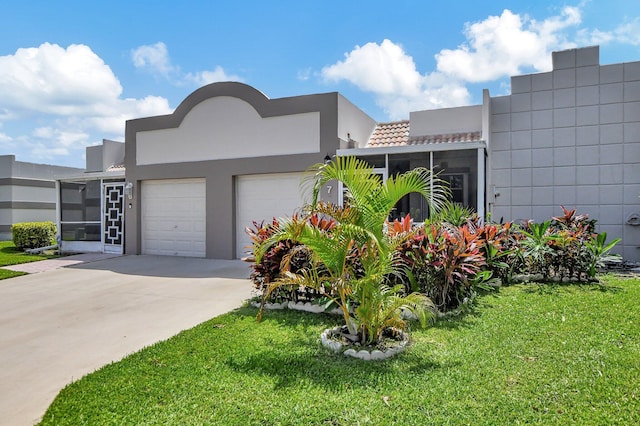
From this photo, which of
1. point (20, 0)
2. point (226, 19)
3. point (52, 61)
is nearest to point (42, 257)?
point (52, 61)

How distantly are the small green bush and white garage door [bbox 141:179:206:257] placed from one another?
644cm

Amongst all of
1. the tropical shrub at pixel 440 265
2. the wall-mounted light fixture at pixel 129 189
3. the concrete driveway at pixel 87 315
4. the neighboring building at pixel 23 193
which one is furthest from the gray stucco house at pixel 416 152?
the neighboring building at pixel 23 193

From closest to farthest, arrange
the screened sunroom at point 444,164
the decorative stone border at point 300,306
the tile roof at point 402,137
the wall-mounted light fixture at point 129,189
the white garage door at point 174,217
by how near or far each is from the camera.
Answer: the decorative stone border at point 300,306 < the screened sunroom at point 444,164 < the tile roof at point 402,137 < the white garage door at point 174,217 < the wall-mounted light fixture at point 129,189

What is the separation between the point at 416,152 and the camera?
1080 cm

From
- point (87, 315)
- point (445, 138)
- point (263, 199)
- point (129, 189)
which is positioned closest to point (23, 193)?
point (129, 189)

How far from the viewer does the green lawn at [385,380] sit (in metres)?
3.40

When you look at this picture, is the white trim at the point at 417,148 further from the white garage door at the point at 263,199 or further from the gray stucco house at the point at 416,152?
the white garage door at the point at 263,199

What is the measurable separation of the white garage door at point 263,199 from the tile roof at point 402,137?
3.19 meters

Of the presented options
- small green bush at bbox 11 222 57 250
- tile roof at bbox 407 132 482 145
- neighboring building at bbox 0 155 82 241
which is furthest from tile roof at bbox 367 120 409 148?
neighboring building at bbox 0 155 82 241

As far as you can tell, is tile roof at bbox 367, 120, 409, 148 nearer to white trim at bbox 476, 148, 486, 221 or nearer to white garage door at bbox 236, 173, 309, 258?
white garage door at bbox 236, 173, 309, 258

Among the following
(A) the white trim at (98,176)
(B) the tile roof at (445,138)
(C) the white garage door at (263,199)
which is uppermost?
(B) the tile roof at (445,138)

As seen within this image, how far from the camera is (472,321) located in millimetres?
5934

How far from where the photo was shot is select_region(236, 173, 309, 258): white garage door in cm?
1263

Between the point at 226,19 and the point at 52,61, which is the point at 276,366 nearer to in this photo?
the point at 226,19
